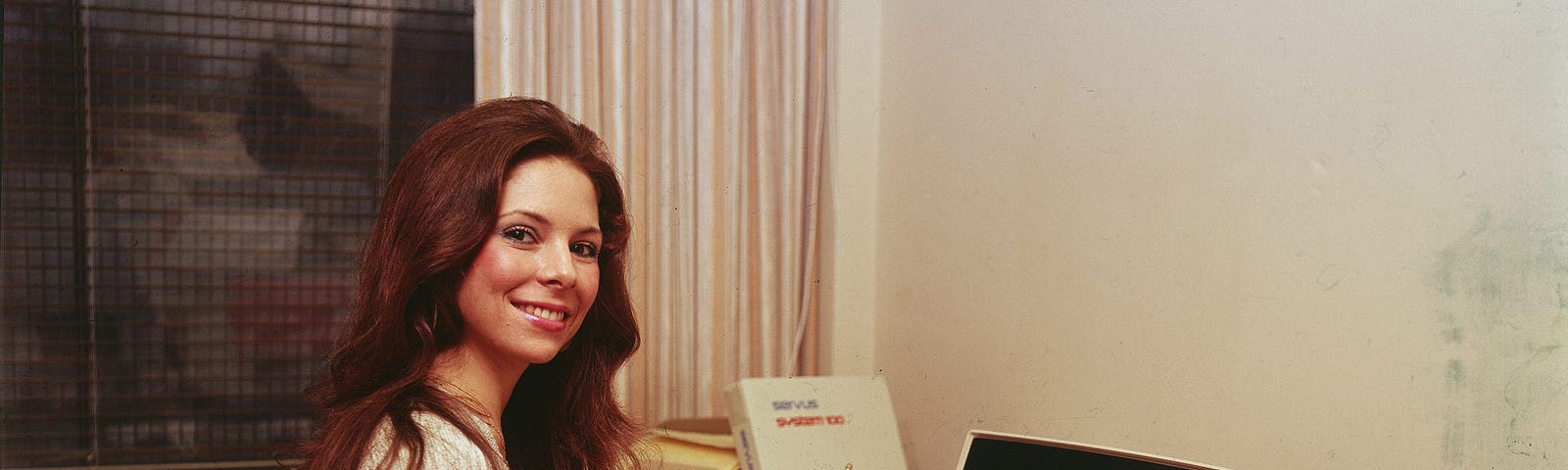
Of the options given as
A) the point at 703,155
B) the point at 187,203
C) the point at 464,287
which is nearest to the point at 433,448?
the point at 464,287

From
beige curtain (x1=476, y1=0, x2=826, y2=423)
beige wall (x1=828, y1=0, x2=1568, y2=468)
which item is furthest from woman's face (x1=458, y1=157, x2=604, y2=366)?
beige curtain (x1=476, y1=0, x2=826, y2=423)

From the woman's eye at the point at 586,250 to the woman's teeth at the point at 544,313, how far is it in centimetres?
7

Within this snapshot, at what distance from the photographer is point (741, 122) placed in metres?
2.34

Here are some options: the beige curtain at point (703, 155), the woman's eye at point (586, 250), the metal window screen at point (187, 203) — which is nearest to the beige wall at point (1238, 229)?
the beige curtain at point (703, 155)

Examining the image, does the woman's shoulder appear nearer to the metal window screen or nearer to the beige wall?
the beige wall

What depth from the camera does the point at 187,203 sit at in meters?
2.30

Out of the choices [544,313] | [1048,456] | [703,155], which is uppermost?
[703,155]

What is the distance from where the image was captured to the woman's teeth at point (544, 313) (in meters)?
1.14

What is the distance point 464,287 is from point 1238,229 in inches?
37.9

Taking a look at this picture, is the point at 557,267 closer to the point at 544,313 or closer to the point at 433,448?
the point at 544,313

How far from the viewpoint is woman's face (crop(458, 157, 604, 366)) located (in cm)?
112

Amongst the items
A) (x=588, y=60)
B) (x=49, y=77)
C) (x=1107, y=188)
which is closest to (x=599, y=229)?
(x=1107, y=188)

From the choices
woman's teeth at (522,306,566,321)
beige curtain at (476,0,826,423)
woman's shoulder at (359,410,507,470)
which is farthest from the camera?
beige curtain at (476,0,826,423)

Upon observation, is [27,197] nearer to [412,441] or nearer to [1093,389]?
[412,441]
